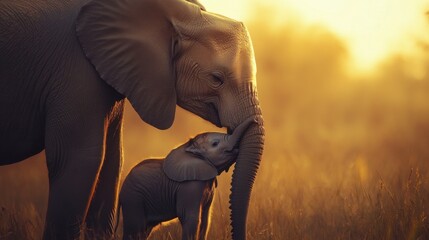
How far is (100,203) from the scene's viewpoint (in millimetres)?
5750

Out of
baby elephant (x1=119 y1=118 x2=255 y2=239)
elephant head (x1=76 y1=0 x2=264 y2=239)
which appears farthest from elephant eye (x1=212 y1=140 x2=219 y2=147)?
elephant head (x1=76 y1=0 x2=264 y2=239)

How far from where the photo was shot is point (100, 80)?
201 inches

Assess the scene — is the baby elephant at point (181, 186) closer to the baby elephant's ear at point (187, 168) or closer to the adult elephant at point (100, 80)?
the baby elephant's ear at point (187, 168)

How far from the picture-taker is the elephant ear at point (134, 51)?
5.12m

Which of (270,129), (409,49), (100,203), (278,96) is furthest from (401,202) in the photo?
(278,96)

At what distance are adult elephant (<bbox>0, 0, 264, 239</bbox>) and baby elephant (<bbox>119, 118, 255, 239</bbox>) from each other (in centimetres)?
14

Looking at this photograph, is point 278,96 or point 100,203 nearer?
point 100,203

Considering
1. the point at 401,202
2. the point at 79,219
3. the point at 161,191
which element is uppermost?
the point at 401,202

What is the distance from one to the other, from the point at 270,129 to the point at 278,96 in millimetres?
2583

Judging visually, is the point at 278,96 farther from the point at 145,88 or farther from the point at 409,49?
the point at 145,88

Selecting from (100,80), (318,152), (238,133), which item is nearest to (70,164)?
(100,80)

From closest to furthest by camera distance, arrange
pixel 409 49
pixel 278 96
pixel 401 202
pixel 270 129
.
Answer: pixel 401 202 → pixel 409 49 → pixel 270 129 → pixel 278 96

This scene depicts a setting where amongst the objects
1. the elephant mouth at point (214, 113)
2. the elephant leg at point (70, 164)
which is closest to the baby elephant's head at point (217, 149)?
the elephant mouth at point (214, 113)

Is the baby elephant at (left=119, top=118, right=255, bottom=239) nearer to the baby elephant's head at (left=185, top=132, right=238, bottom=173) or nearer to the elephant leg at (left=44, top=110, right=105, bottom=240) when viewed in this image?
the baby elephant's head at (left=185, top=132, right=238, bottom=173)
